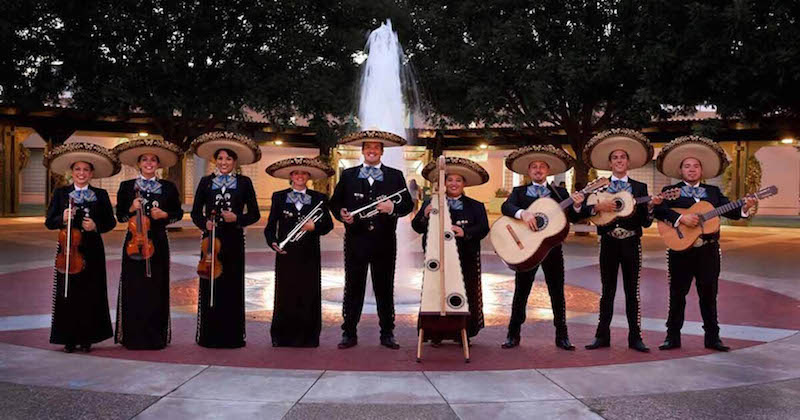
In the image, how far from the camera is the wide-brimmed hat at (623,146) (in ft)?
21.9

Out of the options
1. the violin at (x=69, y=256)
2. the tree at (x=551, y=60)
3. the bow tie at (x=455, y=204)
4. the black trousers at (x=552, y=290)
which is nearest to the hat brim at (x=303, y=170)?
the bow tie at (x=455, y=204)

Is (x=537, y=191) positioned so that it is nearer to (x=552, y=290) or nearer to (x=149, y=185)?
(x=552, y=290)

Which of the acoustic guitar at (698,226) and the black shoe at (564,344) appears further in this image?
the black shoe at (564,344)

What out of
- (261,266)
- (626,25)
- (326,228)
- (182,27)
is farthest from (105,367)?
(626,25)

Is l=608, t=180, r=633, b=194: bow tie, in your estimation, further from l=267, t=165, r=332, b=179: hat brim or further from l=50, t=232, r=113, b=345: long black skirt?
l=50, t=232, r=113, b=345: long black skirt

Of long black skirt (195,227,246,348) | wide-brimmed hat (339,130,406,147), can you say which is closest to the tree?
wide-brimmed hat (339,130,406,147)

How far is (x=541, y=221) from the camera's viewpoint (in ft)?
20.8

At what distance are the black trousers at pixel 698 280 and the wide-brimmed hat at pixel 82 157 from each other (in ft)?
18.7

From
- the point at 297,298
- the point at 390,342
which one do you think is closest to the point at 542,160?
the point at 390,342

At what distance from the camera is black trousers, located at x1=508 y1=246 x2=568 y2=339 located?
6.72 m

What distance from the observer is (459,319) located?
19.8 ft

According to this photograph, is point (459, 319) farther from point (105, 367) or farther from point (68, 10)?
point (68, 10)

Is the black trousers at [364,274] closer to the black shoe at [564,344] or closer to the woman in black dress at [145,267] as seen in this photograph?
the black shoe at [564,344]

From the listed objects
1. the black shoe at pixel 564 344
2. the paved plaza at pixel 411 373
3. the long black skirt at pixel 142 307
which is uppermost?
the long black skirt at pixel 142 307
